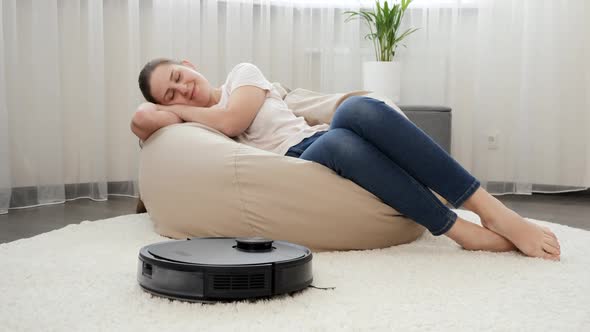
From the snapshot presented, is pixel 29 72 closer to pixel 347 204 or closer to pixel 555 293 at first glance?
pixel 347 204

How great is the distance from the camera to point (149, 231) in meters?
2.14

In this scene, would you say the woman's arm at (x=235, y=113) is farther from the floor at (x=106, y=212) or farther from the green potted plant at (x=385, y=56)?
the green potted plant at (x=385, y=56)

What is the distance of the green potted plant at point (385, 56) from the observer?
356cm

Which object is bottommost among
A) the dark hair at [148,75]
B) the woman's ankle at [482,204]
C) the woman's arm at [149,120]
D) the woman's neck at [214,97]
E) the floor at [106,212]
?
the floor at [106,212]

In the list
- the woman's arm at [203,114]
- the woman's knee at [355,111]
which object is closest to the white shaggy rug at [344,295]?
the woman's knee at [355,111]

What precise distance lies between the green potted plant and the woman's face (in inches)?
61.1

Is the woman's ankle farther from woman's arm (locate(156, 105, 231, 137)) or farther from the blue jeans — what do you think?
woman's arm (locate(156, 105, 231, 137))

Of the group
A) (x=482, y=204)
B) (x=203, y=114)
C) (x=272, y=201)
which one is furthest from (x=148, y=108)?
(x=482, y=204)

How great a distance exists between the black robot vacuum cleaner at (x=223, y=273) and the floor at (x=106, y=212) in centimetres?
94

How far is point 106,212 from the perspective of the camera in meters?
2.72

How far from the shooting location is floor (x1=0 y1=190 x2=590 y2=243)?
2.34m

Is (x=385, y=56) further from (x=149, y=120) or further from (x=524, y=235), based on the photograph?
(x=524, y=235)

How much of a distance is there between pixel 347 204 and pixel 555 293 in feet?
1.82

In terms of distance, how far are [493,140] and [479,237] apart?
6.80 ft
